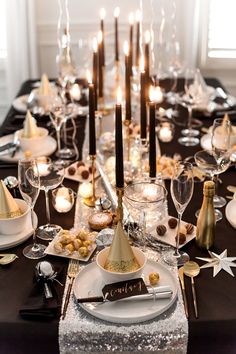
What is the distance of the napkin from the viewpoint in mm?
1215

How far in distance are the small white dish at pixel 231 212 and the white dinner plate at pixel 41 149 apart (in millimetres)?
743

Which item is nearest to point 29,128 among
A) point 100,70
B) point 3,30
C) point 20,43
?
point 100,70

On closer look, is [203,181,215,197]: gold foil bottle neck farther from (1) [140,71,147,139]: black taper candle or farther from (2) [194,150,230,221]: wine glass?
(1) [140,71,147,139]: black taper candle

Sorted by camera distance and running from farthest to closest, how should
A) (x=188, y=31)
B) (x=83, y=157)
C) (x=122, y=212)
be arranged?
(x=188, y=31)
(x=83, y=157)
(x=122, y=212)

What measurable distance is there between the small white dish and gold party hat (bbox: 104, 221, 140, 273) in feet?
1.37

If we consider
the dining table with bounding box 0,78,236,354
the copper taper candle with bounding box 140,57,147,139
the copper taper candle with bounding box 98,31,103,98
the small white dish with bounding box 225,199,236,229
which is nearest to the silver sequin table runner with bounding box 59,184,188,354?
the dining table with bounding box 0,78,236,354

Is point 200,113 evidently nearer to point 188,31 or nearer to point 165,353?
point 188,31

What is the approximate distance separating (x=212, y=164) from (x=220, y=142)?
8cm

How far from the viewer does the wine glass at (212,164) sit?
5.46ft

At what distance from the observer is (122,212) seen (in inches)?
56.9

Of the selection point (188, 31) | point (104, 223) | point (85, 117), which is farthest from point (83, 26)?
point (104, 223)

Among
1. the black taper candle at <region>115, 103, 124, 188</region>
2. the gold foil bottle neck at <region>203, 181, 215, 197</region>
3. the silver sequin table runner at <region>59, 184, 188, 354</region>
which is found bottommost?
the silver sequin table runner at <region>59, 184, 188, 354</region>

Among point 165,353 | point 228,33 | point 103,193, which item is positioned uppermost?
point 228,33

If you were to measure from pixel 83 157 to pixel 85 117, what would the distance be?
0.43m
